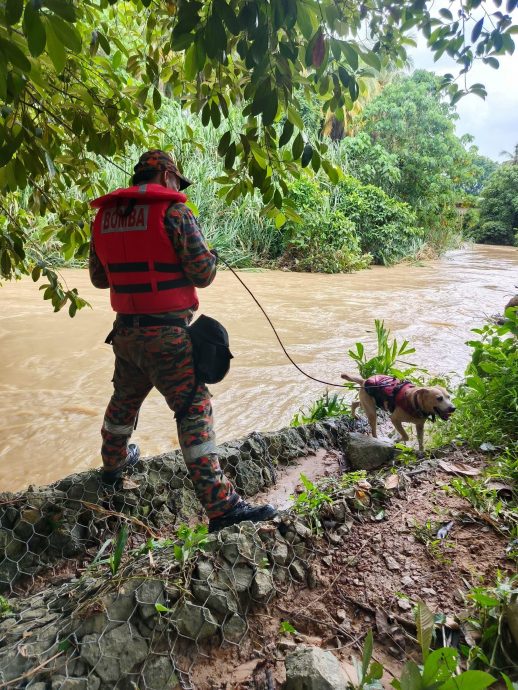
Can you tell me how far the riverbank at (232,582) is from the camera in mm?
1577

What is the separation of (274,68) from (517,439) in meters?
2.65

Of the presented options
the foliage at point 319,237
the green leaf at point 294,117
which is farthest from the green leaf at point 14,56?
the foliage at point 319,237

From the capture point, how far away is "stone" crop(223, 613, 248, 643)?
173cm

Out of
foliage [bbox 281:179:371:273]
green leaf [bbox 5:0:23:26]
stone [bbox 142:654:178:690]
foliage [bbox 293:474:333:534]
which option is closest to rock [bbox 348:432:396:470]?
foliage [bbox 293:474:333:534]

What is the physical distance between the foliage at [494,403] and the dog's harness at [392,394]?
0.28 m

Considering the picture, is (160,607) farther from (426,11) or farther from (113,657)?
(426,11)

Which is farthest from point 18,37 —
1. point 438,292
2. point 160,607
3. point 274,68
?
point 438,292

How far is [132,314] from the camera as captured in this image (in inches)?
96.0

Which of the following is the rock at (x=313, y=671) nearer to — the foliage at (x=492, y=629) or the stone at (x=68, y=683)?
the foliage at (x=492, y=629)

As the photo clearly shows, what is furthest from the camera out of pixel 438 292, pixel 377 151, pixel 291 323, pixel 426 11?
pixel 377 151

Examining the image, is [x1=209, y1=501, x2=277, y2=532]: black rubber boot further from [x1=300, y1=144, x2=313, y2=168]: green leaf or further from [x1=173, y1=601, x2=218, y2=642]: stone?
[x1=300, y1=144, x2=313, y2=168]: green leaf

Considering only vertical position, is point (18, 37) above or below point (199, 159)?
below

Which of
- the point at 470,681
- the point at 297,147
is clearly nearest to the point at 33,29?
the point at 297,147

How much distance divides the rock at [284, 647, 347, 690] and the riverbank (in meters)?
0.03
